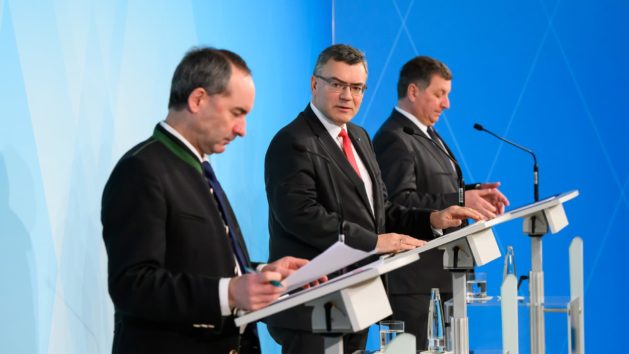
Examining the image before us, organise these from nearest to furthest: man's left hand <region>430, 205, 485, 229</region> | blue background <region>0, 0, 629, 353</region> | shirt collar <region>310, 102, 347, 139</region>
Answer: blue background <region>0, 0, 629, 353</region> < man's left hand <region>430, 205, 485, 229</region> < shirt collar <region>310, 102, 347, 139</region>

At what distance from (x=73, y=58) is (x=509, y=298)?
5.66 ft

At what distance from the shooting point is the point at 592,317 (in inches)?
239

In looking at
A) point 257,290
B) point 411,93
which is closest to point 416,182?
point 411,93

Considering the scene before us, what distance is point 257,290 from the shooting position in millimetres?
2080

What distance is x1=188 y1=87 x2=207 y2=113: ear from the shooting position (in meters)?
2.35

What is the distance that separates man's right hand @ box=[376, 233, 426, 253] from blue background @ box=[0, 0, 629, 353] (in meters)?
0.99

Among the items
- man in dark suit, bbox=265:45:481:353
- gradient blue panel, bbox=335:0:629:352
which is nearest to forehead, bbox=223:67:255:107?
man in dark suit, bbox=265:45:481:353

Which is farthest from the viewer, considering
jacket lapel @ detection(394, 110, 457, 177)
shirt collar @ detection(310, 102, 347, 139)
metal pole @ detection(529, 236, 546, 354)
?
jacket lapel @ detection(394, 110, 457, 177)

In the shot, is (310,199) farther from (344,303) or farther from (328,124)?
(344,303)

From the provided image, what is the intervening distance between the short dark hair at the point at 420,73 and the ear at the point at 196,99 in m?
2.26

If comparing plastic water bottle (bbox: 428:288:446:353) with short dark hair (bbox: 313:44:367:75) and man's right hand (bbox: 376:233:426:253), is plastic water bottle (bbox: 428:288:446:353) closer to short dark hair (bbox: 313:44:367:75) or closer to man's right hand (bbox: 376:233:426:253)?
man's right hand (bbox: 376:233:426:253)

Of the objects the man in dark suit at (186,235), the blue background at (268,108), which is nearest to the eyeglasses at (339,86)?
the blue background at (268,108)

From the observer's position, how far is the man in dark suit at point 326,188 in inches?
131

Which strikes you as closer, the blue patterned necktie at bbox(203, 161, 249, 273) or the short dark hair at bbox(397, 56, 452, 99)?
the blue patterned necktie at bbox(203, 161, 249, 273)
